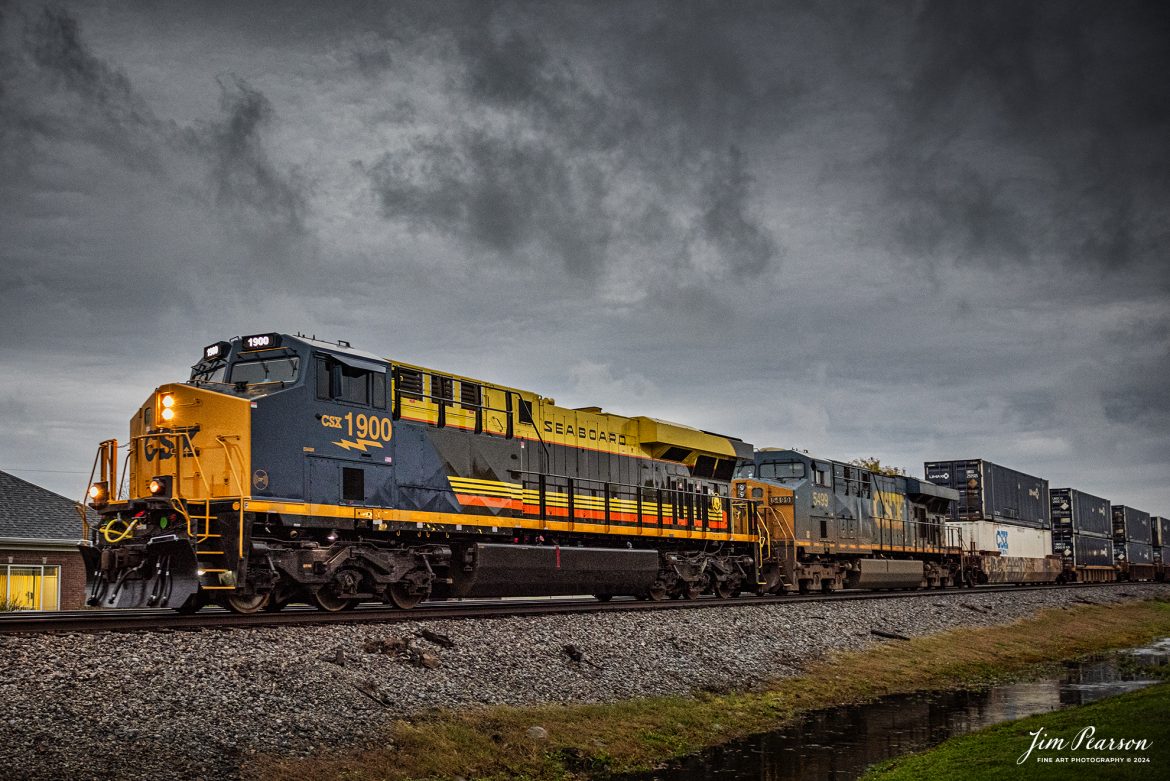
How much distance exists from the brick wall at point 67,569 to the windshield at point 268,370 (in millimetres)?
19079

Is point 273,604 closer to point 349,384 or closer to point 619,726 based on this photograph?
point 349,384

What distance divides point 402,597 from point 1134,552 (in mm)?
52790

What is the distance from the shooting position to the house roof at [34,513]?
29.2 meters

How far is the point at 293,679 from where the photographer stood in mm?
9914

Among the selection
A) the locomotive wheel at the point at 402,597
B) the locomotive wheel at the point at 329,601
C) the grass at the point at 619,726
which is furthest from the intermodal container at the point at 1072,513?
the locomotive wheel at the point at 329,601

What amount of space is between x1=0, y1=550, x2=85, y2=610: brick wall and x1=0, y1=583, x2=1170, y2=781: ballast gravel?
21.4 metres

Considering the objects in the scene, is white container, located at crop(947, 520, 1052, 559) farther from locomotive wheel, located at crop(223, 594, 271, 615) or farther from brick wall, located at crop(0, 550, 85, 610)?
brick wall, located at crop(0, 550, 85, 610)

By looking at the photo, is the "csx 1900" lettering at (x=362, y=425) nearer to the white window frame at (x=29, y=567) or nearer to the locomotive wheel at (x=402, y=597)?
the locomotive wheel at (x=402, y=597)

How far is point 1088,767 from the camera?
8320 mm

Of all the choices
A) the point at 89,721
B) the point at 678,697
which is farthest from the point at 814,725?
the point at 89,721

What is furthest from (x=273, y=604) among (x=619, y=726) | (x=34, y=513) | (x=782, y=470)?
(x=34, y=513)

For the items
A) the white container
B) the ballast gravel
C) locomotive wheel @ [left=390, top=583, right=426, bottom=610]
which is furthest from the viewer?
the white container

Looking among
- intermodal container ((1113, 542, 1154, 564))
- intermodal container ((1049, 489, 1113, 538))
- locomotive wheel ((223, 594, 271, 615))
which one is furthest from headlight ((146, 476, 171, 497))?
intermodal container ((1113, 542, 1154, 564))

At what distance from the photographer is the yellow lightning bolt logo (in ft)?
46.7
